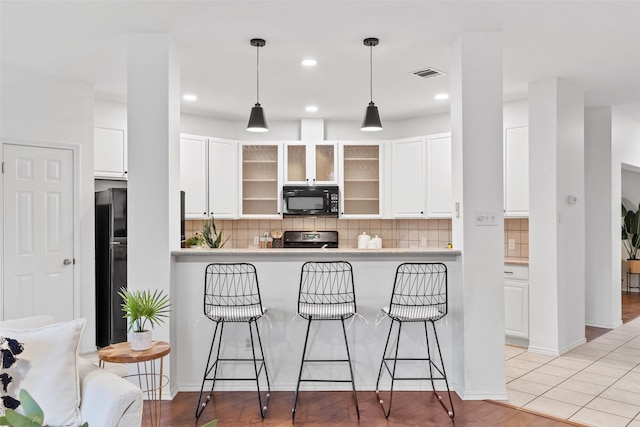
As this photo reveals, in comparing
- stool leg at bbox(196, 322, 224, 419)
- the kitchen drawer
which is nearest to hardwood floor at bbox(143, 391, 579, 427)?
stool leg at bbox(196, 322, 224, 419)

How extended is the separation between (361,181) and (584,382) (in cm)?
339

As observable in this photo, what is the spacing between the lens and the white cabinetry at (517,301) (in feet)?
15.3

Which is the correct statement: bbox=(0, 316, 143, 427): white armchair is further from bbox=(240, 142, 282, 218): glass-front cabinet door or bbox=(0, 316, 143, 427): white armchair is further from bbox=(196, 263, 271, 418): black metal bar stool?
bbox=(240, 142, 282, 218): glass-front cabinet door

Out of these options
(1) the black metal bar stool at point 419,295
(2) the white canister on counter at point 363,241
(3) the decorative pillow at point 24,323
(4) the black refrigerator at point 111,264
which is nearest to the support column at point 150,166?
(3) the decorative pillow at point 24,323

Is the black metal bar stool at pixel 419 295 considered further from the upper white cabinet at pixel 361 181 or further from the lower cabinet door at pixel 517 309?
the upper white cabinet at pixel 361 181

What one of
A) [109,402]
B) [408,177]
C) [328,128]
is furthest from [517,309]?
[109,402]

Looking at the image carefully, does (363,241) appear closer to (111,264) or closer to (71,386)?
(111,264)

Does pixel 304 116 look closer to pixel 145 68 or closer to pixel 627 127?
pixel 145 68

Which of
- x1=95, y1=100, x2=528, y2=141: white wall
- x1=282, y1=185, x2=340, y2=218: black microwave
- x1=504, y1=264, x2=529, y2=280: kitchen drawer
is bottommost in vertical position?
x1=504, y1=264, x2=529, y2=280: kitchen drawer

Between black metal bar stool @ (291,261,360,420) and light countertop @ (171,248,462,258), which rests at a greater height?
light countertop @ (171,248,462,258)

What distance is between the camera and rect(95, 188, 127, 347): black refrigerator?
176 inches

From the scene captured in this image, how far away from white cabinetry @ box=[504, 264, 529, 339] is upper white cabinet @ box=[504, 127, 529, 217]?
24.7 inches

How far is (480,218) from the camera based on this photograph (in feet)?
11.2

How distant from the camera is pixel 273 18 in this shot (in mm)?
3150
